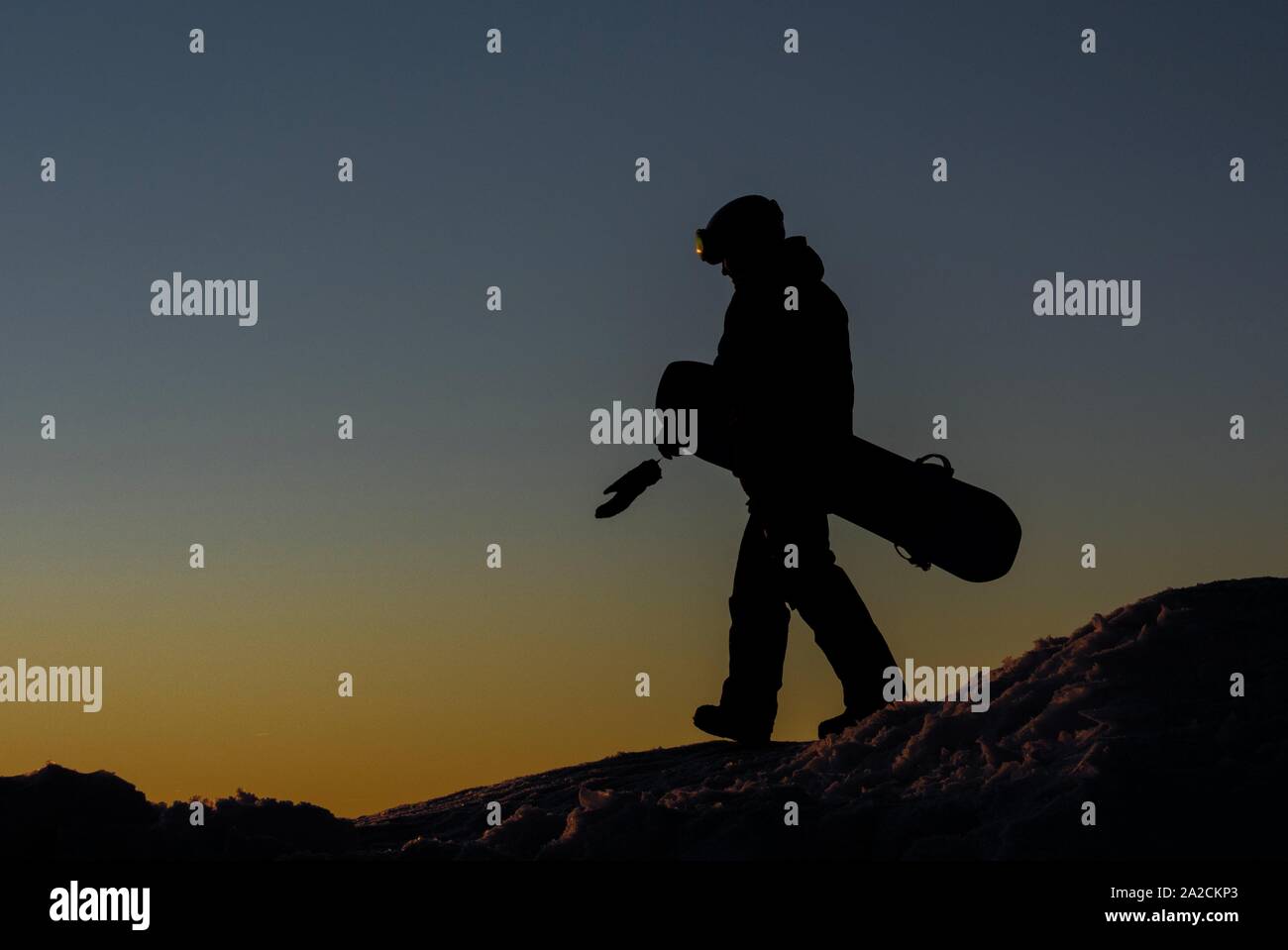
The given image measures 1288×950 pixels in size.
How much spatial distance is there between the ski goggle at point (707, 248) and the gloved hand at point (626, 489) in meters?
1.27

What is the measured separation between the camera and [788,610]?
9.15m

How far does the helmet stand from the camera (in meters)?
8.91

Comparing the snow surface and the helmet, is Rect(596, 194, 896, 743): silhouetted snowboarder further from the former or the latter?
the snow surface

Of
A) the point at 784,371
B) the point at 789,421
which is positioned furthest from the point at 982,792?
the point at 784,371

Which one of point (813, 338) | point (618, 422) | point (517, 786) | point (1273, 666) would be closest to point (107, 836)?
point (517, 786)

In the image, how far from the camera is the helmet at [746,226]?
29.2 ft

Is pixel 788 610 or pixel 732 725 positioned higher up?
pixel 788 610

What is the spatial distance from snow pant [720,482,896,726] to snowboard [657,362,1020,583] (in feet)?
0.87

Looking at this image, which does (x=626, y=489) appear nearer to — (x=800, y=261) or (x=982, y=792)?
(x=800, y=261)

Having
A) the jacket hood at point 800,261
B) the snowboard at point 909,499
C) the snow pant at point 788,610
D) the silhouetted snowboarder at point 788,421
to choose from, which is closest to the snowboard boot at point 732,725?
the snow pant at point 788,610

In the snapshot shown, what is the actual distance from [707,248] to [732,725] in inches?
109

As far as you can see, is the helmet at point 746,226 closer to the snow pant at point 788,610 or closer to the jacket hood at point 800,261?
the jacket hood at point 800,261
